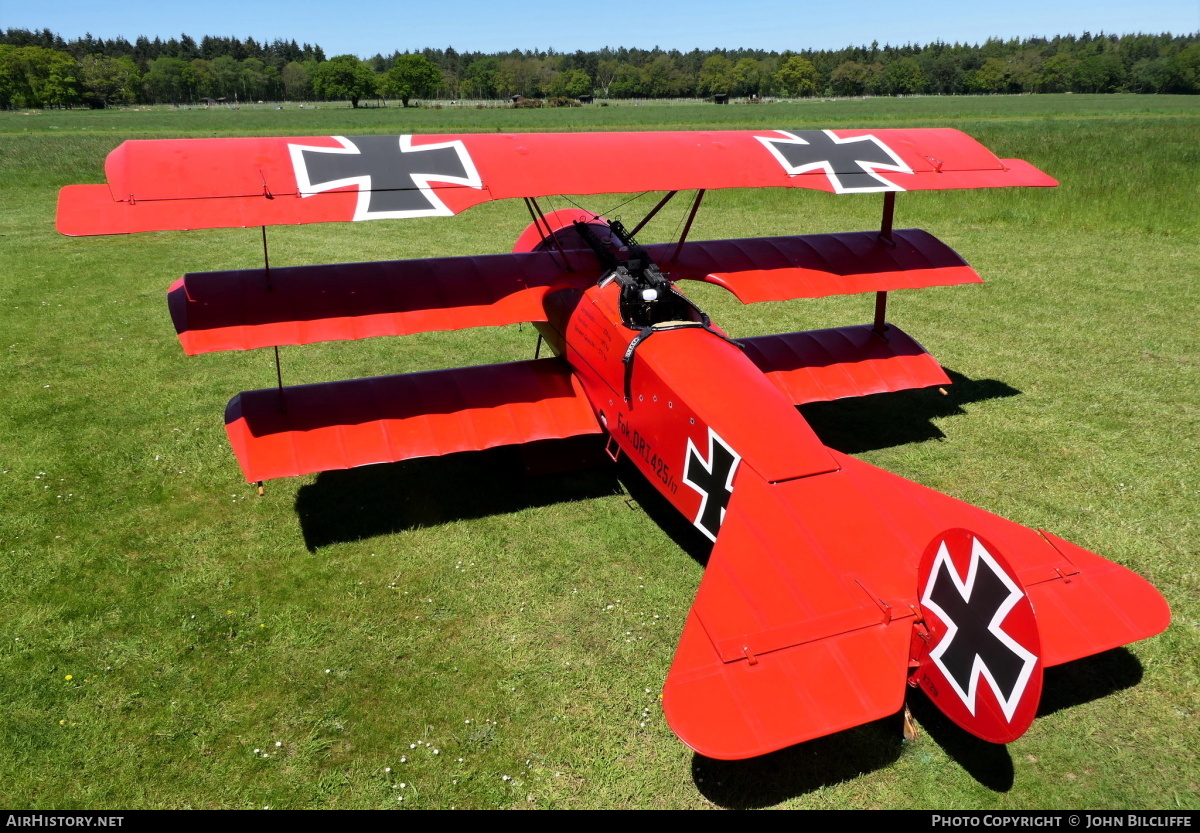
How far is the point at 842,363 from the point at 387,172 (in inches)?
203

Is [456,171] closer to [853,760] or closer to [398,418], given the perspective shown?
[398,418]

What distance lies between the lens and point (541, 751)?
4652 millimetres

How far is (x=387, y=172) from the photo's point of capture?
6.48 metres

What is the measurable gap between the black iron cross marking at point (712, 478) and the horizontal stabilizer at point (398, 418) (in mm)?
1714

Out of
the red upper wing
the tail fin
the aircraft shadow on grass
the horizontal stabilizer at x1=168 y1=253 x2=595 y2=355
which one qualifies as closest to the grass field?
the aircraft shadow on grass

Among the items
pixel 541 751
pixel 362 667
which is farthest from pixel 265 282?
pixel 541 751

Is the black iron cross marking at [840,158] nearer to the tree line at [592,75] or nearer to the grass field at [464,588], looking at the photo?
the grass field at [464,588]

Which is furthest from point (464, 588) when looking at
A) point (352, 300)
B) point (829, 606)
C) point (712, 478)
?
point (829, 606)

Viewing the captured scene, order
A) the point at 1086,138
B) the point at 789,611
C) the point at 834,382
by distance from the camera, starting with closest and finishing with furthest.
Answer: the point at 789,611 → the point at 834,382 → the point at 1086,138

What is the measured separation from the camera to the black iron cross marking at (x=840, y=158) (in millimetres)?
7461

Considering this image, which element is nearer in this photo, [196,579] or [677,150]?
[196,579]

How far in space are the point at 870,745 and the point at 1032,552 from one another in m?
1.55

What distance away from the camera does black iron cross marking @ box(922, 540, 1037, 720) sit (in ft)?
11.6
